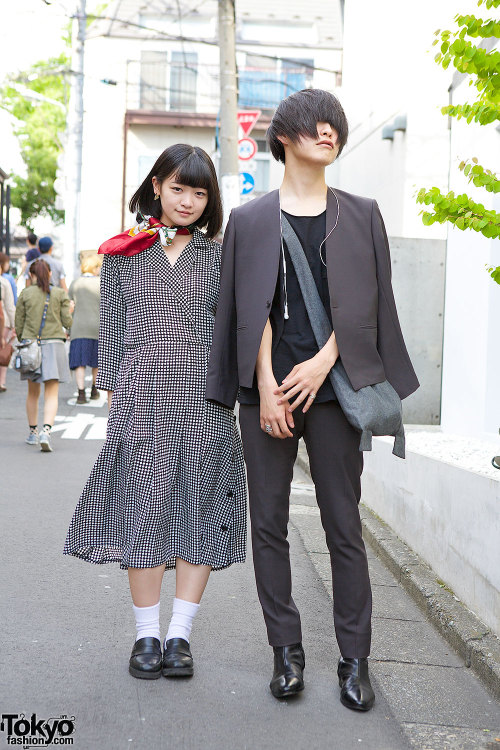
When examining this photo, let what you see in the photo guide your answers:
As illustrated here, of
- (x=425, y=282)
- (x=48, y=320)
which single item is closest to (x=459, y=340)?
(x=425, y=282)

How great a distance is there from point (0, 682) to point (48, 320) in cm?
648

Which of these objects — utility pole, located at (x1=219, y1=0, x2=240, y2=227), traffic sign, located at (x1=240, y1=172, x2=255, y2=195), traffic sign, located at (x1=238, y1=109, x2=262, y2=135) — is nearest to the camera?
utility pole, located at (x1=219, y1=0, x2=240, y2=227)

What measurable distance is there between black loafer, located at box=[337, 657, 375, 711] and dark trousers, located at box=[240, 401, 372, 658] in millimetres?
40

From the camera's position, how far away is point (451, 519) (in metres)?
4.42

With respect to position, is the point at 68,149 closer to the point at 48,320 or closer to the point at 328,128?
the point at 48,320

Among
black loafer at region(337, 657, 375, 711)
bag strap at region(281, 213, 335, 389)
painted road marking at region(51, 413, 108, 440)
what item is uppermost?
bag strap at region(281, 213, 335, 389)

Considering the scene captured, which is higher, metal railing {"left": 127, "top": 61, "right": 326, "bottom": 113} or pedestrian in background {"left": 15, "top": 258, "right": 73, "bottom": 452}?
metal railing {"left": 127, "top": 61, "right": 326, "bottom": 113}

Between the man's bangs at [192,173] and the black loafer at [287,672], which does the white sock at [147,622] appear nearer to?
the black loafer at [287,672]

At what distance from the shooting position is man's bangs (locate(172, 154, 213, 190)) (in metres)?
3.42

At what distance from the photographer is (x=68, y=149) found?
941 inches

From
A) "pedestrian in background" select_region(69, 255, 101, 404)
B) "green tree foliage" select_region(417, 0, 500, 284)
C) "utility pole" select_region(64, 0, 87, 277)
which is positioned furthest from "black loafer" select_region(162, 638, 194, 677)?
"utility pole" select_region(64, 0, 87, 277)

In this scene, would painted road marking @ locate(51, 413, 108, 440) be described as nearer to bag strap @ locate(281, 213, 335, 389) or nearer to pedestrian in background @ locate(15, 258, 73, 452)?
pedestrian in background @ locate(15, 258, 73, 452)

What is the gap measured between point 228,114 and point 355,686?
11020 millimetres

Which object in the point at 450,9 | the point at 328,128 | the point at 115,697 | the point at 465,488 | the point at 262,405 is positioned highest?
the point at 450,9
